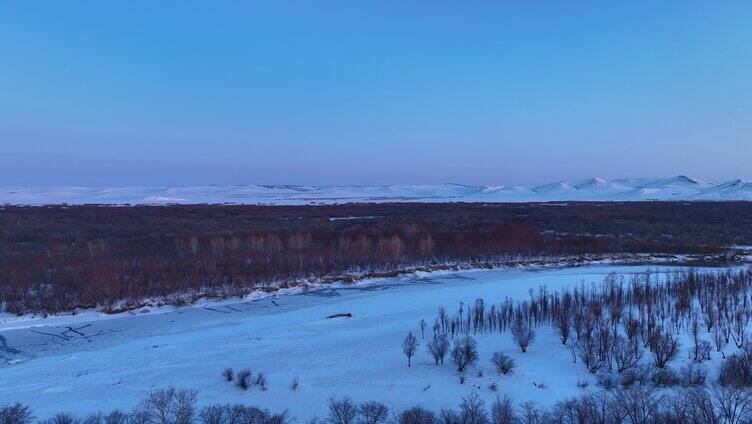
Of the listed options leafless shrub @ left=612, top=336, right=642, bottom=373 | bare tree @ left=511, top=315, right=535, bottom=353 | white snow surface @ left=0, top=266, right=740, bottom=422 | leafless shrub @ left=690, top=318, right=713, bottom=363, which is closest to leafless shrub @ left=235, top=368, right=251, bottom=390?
white snow surface @ left=0, top=266, right=740, bottom=422

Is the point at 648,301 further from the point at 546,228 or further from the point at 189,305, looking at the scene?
the point at 546,228

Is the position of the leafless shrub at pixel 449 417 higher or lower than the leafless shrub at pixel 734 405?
lower

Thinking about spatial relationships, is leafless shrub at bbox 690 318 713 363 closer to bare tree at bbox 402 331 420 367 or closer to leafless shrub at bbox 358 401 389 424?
bare tree at bbox 402 331 420 367

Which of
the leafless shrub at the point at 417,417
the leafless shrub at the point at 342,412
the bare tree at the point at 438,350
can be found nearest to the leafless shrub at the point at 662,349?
the bare tree at the point at 438,350

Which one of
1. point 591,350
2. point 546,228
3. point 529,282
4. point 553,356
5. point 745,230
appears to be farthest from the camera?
point 546,228

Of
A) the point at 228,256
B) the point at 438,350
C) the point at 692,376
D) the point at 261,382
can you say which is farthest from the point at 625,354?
the point at 228,256

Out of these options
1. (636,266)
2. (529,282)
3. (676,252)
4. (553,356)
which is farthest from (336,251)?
(676,252)

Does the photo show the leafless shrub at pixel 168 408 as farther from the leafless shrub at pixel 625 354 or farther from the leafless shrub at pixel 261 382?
the leafless shrub at pixel 625 354
